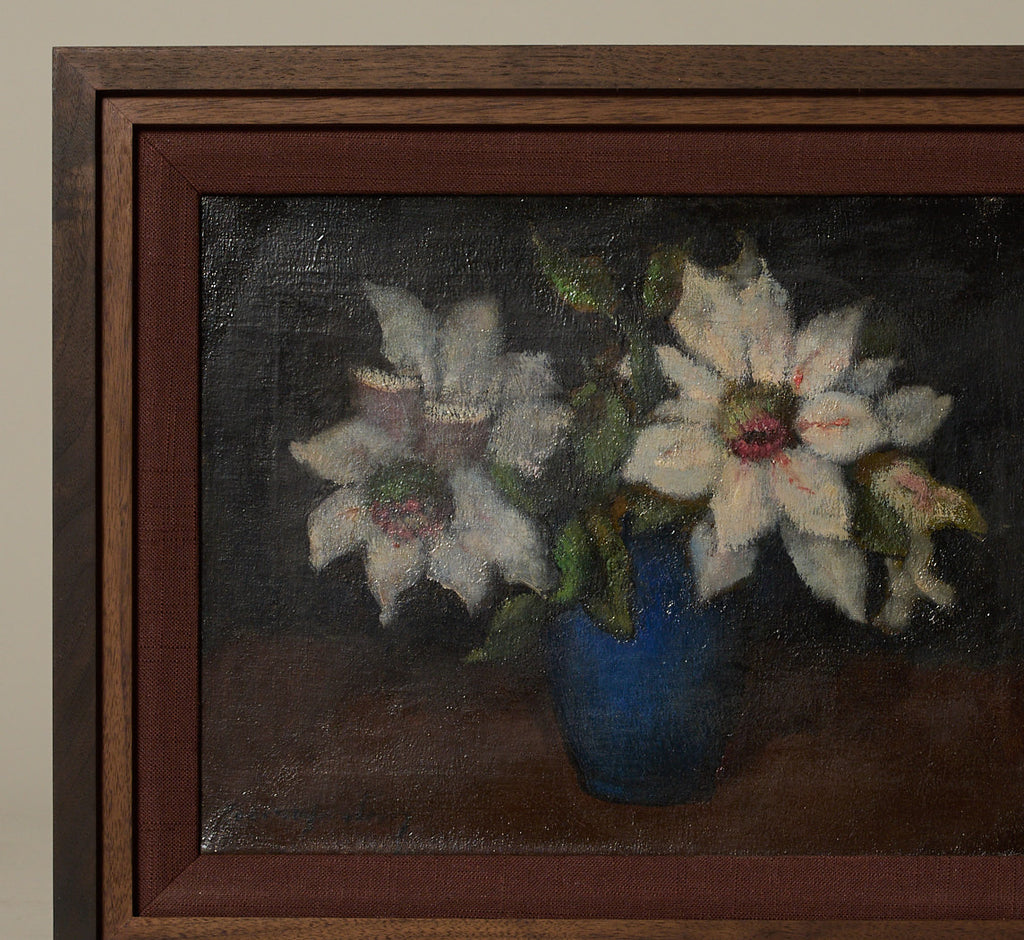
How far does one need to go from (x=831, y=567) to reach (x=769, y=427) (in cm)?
11

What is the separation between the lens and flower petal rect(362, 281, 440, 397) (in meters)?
0.77

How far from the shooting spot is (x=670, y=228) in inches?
30.2

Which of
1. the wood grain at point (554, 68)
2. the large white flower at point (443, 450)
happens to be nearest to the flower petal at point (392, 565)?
the large white flower at point (443, 450)

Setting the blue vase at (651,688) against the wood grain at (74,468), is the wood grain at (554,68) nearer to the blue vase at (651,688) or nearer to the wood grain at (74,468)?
the wood grain at (74,468)

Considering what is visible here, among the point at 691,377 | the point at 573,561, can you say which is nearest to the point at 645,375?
the point at 691,377

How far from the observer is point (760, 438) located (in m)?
0.77

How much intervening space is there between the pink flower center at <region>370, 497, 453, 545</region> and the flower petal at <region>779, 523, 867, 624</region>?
0.24 meters

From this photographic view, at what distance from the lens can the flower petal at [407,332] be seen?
0.77 meters

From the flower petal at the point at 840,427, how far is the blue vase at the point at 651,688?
12cm

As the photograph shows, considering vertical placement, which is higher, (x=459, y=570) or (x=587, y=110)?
(x=587, y=110)

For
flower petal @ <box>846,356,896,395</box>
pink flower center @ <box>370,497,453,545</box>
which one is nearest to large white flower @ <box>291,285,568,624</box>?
pink flower center @ <box>370,497,453,545</box>

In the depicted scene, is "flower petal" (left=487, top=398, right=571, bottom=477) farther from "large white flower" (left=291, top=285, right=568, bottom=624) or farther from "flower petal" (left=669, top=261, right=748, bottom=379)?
"flower petal" (left=669, top=261, right=748, bottom=379)

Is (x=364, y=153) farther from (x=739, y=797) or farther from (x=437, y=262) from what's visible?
(x=739, y=797)

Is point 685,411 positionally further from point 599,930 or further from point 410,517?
point 599,930
